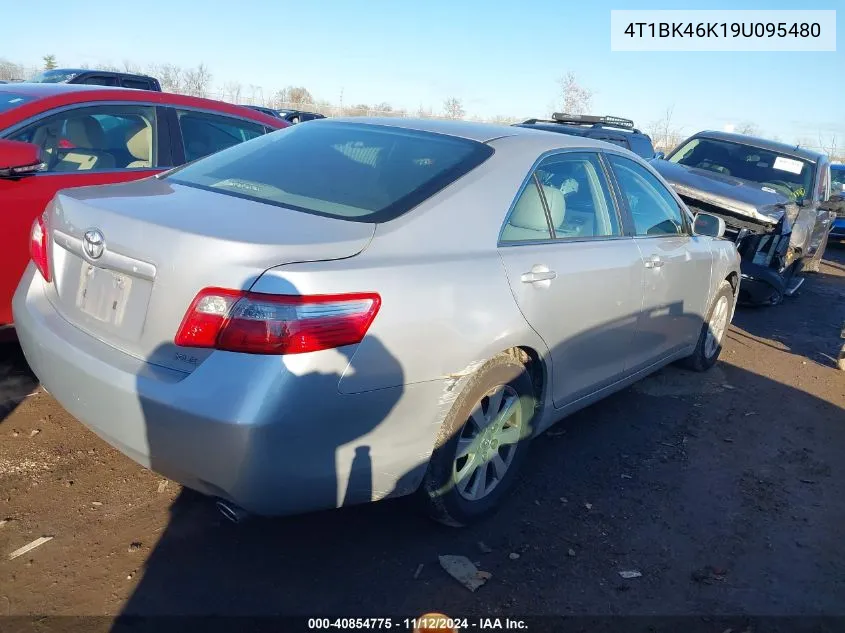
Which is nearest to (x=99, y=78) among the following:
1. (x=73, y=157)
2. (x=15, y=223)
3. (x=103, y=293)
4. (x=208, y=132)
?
(x=208, y=132)

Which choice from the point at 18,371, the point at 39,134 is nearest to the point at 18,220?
the point at 39,134

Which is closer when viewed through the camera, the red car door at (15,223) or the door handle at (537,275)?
the door handle at (537,275)

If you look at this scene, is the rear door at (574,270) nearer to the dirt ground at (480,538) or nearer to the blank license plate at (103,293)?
the dirt ground at (480,538)

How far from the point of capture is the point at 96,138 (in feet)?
14.7

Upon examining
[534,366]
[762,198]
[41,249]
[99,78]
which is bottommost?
[534,366]

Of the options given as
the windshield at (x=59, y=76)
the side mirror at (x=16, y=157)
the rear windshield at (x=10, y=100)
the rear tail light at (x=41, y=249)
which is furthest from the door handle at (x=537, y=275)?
the windshield at (x=59, y=76)

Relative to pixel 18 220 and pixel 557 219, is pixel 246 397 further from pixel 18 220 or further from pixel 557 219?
pixel 18 220

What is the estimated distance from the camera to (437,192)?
282 centimetres

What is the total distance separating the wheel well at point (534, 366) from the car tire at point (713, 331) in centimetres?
233

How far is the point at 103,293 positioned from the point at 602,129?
896 cm

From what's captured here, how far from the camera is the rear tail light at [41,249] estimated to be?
115 inches

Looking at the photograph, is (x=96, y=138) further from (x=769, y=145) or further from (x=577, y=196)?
(x=769, y=145)

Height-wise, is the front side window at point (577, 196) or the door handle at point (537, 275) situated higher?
the front side window at point (577, 196)

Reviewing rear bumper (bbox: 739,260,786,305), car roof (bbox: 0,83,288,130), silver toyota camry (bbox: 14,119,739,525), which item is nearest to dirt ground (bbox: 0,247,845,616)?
silver toyota camry (bbox: 14,119,739,525)
